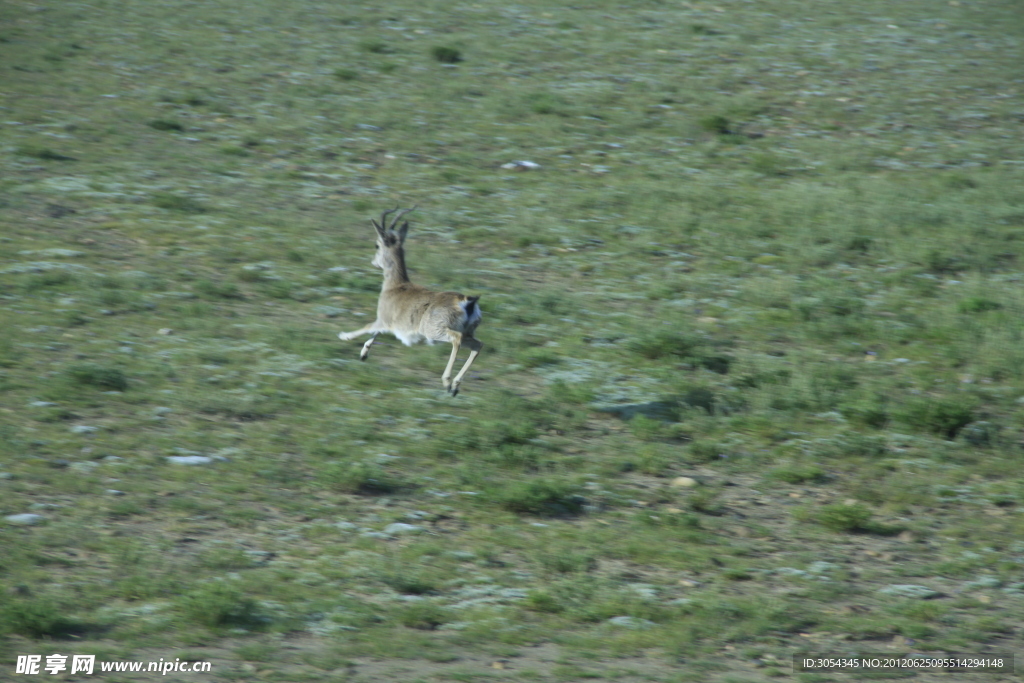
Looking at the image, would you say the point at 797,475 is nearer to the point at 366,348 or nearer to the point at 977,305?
the point at 366,348

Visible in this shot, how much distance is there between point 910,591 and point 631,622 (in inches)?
74.8

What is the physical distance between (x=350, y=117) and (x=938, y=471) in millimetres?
11662

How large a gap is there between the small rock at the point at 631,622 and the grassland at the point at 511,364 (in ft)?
0.08

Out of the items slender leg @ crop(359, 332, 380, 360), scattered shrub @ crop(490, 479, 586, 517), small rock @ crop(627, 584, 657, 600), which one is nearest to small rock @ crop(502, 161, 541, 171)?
slender leg @ crop(359, 332, 380, 360)

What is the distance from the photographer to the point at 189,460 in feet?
25.0

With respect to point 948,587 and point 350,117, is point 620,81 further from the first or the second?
point 948,587

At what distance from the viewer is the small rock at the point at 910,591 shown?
6727 millimetres

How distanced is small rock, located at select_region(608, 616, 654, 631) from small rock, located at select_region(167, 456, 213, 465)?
10.3 feet

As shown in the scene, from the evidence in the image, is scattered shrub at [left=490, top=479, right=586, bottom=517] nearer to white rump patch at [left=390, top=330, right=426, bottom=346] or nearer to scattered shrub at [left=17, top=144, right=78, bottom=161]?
white rump patch at [left=390, top=330, right=426, bottom=346]

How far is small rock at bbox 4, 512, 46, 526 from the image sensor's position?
651 cm

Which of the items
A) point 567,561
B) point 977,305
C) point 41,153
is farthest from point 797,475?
point 41,153

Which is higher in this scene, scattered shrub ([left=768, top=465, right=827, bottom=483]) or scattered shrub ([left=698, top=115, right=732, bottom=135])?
scattered shrub ([left=698, top=115, right=732, bottom=135])

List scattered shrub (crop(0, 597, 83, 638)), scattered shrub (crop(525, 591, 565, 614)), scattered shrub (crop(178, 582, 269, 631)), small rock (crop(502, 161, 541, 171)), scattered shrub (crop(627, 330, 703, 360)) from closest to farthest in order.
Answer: scattered shrub (crop(0, 597, 83, 638)) → scattered shrub (crop(178, 582, 269, 631)) → scattered shrub (crop(525, 591, 565, 614)) → scattered shrub (crop(627, 330, 703, 360)) → small rock (crop(502, 161, 541, 171))

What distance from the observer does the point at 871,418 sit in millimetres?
9281
